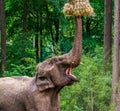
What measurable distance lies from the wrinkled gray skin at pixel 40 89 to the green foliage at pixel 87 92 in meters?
6.44

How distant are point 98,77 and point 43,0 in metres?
11.5

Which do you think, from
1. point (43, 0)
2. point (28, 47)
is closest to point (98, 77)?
point (28, 47)

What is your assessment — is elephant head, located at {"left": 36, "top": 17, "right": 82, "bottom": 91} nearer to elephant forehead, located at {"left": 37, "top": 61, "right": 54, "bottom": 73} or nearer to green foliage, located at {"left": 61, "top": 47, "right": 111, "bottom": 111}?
elephant forehead, located at {"left": 37, "top": 61, "right": 54, "bottom": 73}

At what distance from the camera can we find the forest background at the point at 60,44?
15500mm

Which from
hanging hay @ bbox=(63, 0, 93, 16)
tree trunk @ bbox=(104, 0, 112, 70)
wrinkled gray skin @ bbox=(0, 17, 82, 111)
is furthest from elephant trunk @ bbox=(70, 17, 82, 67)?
tree trunk @ bbox=(104, 0, 112, 70)

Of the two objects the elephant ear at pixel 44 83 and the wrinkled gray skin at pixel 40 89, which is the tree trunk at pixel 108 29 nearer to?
the wrinkled gray skin at pixel 40 89

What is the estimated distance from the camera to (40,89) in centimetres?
825

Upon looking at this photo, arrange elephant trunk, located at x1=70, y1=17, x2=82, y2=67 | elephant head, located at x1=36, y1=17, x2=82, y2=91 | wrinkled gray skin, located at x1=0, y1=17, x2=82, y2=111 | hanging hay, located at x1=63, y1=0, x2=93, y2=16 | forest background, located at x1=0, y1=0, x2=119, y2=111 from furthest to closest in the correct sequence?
forest background, located at x1=0, y1=0, x2=119, y2=111 < wrinkled gray skin, located at x1=0, y1=17, x2=82, y2=111 < elephant head, located at x1=36, y1=17, x2=82, y2=91 < elephant trunk, located at x1=70, y1=17, x2=82, y2=67 < hanging hay, located at x1=63, y1=0, x2=93, y2=16

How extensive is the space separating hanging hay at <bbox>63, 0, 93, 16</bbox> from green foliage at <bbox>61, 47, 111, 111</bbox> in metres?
7.90

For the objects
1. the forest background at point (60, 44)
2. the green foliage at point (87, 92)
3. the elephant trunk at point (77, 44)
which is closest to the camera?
the elephant trunk at point (77, 44)

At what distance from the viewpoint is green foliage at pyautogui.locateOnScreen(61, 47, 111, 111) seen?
15.2 meters

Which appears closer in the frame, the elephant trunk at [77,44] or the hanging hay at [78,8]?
the hanging hay at [78,8]

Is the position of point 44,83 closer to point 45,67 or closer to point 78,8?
point 45,67

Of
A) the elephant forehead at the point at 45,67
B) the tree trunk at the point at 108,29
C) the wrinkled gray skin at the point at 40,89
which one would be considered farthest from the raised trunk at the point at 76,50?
the tree trunk at the point at 108,29
